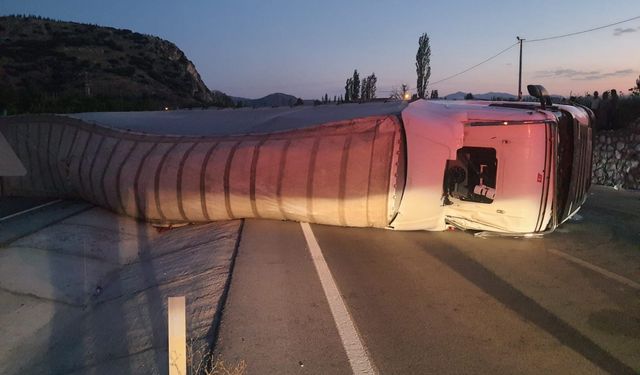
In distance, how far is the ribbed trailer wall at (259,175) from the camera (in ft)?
24.3

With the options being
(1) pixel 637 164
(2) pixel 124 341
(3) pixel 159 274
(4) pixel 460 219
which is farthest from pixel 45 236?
(1) pixel 637 164

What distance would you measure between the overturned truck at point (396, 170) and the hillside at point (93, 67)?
2470cm

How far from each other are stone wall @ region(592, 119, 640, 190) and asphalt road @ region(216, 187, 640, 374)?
1014 centimetres

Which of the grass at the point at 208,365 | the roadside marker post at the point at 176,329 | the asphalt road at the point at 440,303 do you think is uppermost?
the roadside marker post at the point at 176,329

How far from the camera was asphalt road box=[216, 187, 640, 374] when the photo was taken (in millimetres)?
3828

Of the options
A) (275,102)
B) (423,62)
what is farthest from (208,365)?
(423,62)

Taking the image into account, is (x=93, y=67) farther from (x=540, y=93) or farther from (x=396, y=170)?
(x=540, y=93)

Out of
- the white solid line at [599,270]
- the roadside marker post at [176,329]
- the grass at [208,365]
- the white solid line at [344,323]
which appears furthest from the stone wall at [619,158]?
the roadside marker post at [176,329]

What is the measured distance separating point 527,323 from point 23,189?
44.2 feet

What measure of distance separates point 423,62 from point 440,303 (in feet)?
118

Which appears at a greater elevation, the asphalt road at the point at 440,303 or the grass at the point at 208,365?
the grass at the point at 208,365

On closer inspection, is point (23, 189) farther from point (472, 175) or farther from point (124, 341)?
point (472, 175)

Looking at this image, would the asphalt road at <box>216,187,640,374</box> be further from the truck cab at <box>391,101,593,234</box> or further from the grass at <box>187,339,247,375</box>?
the truck cab at <box>391,101,593,234</box>

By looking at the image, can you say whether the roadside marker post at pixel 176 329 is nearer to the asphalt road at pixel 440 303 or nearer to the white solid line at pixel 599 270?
the asphalt road at pixel 440 303
